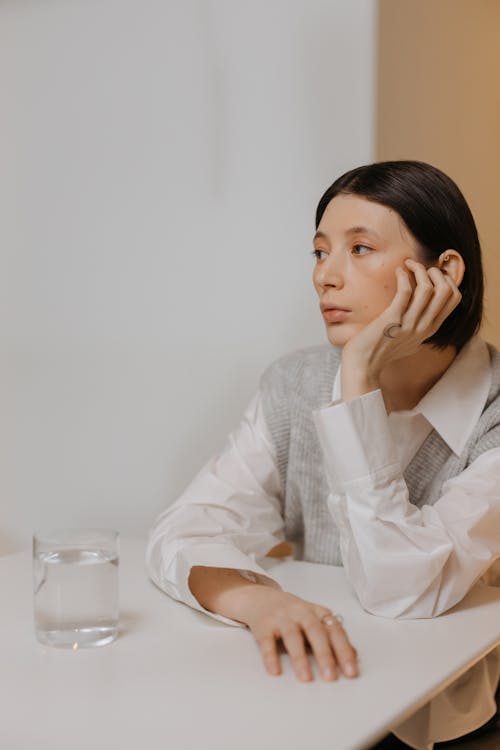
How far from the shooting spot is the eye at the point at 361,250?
1211 millimetres

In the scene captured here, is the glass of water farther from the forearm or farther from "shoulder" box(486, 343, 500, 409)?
"shoulder" box(486, 343, 500, 409)

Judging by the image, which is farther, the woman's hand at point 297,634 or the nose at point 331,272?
the nose at point 331,272

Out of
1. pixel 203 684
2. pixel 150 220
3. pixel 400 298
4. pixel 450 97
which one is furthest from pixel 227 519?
pixel 450 97

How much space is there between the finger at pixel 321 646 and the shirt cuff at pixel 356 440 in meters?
0.22

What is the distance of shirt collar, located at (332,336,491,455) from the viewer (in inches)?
49.4

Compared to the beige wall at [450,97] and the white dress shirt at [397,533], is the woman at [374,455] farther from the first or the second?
the beige wall at [450,97]

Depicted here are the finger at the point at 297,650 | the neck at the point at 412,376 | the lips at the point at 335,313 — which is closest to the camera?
the finger at the point at 297,650

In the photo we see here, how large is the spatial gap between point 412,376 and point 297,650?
557mm

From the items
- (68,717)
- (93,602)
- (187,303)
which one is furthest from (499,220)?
(68,717)

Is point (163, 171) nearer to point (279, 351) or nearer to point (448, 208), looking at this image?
point (279, 351)

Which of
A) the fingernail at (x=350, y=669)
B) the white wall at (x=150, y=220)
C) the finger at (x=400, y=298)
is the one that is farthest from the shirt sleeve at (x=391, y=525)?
the white wall at (x=150, y=220)

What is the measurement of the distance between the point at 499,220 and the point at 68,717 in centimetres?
140

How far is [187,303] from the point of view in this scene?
1.72m

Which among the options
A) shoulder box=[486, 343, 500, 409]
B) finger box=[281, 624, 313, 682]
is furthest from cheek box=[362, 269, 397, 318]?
finger box=[281, 624, 313, 682]
